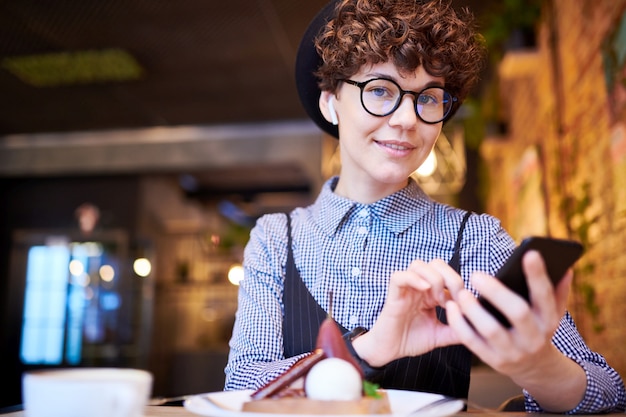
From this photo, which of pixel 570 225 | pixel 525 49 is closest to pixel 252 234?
pixel 570 225

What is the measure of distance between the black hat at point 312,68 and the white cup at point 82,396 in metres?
1.04

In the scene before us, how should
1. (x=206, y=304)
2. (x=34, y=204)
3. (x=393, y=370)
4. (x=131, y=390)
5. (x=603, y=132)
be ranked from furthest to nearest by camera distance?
(x=206, y=304), (x=34, y=204), (x=603, y=132), (x=393, y=370), (x=131, y=390)

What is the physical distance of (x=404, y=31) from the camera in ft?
4.10

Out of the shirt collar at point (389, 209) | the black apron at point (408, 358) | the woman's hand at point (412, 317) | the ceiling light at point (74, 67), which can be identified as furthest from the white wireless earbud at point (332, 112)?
the ceiling light at point (74, 67)

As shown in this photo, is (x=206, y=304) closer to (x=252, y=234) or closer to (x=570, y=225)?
(x=570, y=225)

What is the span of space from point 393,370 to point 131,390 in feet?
2.42

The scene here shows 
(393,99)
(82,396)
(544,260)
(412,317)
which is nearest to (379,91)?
(393,99)

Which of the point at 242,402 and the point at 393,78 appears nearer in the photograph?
the point at 242,402

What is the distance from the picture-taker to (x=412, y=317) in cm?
94

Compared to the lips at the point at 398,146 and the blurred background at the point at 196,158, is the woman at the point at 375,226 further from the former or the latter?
the blurred background at the point at 196,158

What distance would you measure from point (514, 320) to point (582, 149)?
2637mm

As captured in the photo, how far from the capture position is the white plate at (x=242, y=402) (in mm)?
666

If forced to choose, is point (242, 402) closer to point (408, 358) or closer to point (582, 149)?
point (408, 358)

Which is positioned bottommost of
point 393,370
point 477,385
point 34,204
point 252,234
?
point 477,385
